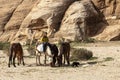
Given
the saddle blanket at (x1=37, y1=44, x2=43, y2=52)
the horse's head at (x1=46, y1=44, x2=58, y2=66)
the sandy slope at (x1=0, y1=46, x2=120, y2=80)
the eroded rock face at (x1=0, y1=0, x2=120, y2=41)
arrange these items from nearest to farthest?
the sandy slope at (x1=0, y1=46, x2=120, y2=80)
the horse's head at (x1=46, y1=44, x2=58, y2=66)
the saddle blanket at (x1=37, y1=44, x2=43, y2=52)
the eroded rock face at (x1=0, y1=0, x2=120, y2=41)

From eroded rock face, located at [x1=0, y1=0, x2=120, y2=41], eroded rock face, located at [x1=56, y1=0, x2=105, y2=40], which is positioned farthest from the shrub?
eroded rock face, located at [x1=56, y1=0, x2=105, y2=40]

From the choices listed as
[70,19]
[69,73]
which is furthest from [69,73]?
[70,19]

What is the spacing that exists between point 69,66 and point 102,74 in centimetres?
334

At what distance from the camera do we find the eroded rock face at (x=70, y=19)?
37.3 meters

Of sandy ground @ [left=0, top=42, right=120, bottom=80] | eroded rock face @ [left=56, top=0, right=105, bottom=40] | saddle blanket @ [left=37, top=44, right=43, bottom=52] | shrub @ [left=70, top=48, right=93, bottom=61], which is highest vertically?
saddle blanket @ [left=37, top=44, right=43, bottom=52]

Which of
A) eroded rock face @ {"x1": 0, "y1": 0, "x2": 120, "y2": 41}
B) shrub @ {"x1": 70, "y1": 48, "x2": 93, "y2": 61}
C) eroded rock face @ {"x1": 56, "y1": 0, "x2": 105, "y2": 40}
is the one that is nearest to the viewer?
shrub @ {"x1": 70, "y1": 48, "x2": 93, "y2": 61}

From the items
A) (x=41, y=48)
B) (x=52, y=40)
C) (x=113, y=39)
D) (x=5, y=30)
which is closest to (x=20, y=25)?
(x=5, y=30)

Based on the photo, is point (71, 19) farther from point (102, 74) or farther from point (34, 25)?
point (102, 74)

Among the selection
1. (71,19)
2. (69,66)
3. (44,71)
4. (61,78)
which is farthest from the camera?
(71,19)

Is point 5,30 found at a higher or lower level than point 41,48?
lower

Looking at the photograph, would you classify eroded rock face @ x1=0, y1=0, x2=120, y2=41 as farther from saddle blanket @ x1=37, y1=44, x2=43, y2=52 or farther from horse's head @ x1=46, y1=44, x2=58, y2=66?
horse's head @ x1=46, y1=44, x2=58, y2=66

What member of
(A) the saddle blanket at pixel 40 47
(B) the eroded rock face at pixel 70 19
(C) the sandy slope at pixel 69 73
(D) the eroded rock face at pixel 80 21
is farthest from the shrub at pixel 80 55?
(D) the eroded rock face at pixel 80 21

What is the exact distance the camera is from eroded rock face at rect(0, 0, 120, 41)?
37281 mm

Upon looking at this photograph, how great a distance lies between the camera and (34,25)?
3944 cm
